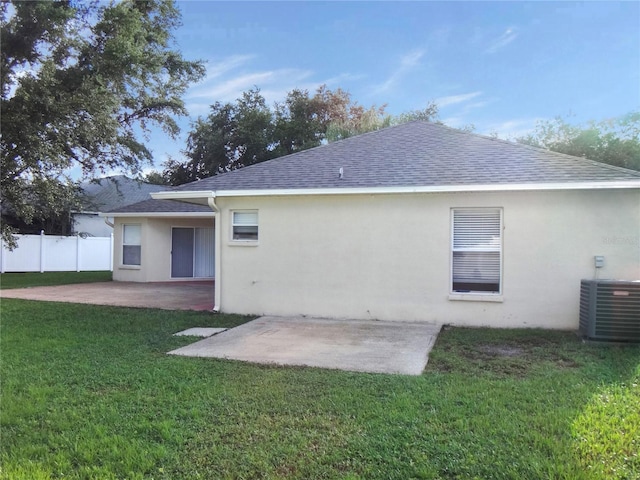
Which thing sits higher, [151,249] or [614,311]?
[151,249]

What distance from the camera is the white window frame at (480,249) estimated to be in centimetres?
847

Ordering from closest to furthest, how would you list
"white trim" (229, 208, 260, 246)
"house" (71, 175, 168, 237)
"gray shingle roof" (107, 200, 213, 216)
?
"white trim" (229, 208, 260, 246), "gray shingle roof" (107, 200, 213, 216), "house" (71, 175, 168, 237)

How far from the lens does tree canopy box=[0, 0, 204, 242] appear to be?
38.2ft

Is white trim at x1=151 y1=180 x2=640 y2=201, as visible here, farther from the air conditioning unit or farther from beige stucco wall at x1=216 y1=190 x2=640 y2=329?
the air conditioning unit

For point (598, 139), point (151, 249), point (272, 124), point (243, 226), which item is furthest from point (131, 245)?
point (598, 139)

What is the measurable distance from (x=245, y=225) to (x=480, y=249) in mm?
5041

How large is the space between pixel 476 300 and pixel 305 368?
4.35 metres

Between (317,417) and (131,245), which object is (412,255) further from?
(131,245)

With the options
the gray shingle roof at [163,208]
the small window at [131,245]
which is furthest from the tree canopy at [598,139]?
the small window at [131,245]

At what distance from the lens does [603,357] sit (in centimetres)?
611

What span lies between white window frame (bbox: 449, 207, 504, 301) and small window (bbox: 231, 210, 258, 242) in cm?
424

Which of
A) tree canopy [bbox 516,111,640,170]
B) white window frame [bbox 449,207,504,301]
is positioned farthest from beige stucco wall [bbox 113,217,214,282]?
Result: tree canopy [bbox 516,111,640,170]

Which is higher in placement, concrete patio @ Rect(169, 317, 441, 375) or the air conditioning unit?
the air conditioning unit

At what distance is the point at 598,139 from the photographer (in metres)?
20.5
